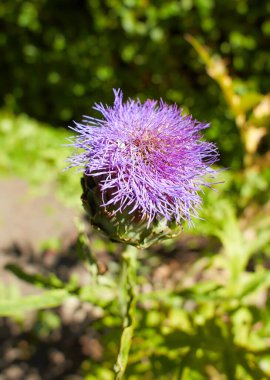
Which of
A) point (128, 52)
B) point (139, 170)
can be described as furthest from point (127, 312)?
point (128, 52)

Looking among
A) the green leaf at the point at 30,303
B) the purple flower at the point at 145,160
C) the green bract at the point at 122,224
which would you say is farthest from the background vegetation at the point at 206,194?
the purple flower at the point at 145,160

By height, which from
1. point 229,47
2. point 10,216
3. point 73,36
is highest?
point 73,36

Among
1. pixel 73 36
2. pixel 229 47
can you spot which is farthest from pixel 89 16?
pixel 229 47

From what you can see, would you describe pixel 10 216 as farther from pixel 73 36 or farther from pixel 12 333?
pixel 73 36

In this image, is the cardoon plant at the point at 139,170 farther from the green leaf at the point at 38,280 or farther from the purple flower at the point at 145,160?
the green leaf at the point at 38,280

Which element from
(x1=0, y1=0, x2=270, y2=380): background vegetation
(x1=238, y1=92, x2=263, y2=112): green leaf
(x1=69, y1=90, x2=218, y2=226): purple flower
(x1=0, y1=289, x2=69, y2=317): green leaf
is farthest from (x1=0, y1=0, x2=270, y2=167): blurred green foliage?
(x1=0, y1=289, x2=69, y2=317): green leaf

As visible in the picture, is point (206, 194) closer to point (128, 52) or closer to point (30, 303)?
point (30, 303)

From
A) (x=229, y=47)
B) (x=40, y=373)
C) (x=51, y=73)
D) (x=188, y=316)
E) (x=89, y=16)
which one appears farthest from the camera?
(x=51, y=73)

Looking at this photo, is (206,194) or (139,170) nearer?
(139,170)
